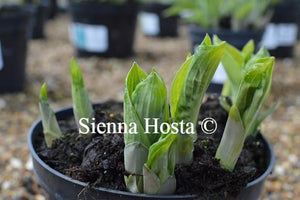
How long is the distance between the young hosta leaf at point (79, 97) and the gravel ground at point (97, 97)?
18cm

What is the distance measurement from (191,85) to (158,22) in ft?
7.87

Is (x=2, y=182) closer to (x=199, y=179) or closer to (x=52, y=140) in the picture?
(x=52, y=140)

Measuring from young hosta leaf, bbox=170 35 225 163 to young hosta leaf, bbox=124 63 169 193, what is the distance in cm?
3

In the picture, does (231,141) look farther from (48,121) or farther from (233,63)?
(48,121)

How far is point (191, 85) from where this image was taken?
588 mm

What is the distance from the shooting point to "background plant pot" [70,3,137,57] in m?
2.13

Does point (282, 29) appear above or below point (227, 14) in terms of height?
below

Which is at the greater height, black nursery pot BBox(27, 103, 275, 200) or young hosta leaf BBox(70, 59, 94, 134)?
young hosta leaf BBox(70, 59, 94, 134)

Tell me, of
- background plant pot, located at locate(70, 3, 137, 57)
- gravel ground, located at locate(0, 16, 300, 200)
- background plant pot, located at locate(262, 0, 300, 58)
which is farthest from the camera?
background plant pot, located at locate(262, 0, 300, 58)

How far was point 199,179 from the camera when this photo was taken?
2.01 feet

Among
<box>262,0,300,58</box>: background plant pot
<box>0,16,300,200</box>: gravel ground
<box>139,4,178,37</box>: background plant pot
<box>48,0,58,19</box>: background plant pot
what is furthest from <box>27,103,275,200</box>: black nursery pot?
<box>48,0,58,19</box>: background plant pot

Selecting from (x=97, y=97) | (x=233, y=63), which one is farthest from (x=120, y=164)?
(x=97, y=97)

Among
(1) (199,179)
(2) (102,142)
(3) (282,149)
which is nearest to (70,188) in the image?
(2) (102,142)

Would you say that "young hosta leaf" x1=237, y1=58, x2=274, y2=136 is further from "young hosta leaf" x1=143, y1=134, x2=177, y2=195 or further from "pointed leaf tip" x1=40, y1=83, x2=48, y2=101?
"pointed leaf tip" x1=40, y1=83, x2=48, y2=101
